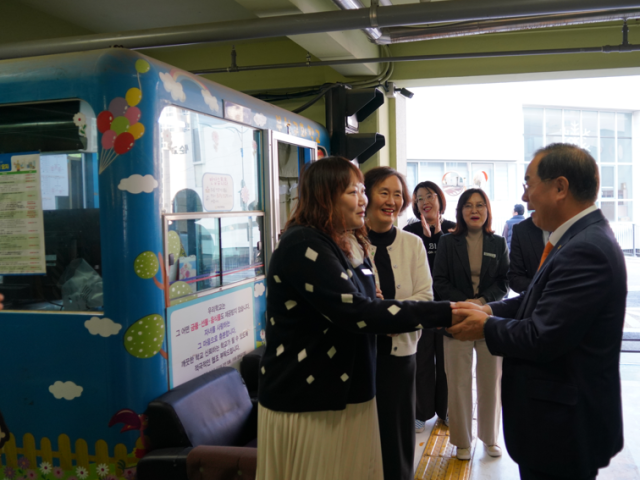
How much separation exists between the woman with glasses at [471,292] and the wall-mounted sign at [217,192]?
140 cm

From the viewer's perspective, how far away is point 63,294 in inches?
96.0

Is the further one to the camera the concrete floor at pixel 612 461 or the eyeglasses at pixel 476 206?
the eyeglasses at pixel 476 206

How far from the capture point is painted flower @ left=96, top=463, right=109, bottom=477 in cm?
236

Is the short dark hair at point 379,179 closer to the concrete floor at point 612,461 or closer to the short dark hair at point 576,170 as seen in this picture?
the short dark hair at point 576,170

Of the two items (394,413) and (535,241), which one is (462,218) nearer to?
(535,241)

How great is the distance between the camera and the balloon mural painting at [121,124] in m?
2.30

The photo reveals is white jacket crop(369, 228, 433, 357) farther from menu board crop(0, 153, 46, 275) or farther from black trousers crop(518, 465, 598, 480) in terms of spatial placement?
menu board crop(0, 153, 46, 275)

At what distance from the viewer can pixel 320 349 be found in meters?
1.61

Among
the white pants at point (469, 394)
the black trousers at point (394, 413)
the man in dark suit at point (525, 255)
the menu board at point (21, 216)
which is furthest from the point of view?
the man in dark suit at point (525, 255)

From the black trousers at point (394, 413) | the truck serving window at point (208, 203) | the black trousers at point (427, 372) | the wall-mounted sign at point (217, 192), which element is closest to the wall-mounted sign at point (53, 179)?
the truck serving window at point (208, 203)

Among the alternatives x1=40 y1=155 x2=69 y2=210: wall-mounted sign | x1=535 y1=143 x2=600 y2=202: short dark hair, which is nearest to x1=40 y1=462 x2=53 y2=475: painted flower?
x1=40 y1=155 x2=69 y2=210: wall-mounted sign

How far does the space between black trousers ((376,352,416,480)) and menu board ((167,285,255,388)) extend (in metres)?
0.98

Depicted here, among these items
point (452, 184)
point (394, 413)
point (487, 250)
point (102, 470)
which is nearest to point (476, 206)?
point (487, 250)

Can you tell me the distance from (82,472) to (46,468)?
198 mm
